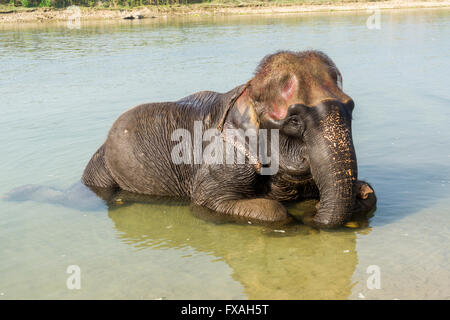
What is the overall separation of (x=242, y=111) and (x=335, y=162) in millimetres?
1382

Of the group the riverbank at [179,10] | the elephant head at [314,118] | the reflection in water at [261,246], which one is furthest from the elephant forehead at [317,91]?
the riverbank at [179,10]

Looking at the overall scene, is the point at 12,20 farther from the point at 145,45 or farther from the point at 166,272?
the point at 166,272

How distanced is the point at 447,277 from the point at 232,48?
19.4 m

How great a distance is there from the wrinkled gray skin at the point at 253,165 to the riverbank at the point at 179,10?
45.9 m

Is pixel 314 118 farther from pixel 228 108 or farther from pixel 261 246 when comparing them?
pixel 261 246

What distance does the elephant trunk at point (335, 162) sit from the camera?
16.7 ft

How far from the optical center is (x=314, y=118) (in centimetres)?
Result: 522

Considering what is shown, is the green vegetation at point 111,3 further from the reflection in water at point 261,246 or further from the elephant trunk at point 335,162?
the elephant trunk at point 335,162

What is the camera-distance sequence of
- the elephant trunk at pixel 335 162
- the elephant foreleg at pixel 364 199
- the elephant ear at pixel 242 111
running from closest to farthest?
1. the elephant trunk at pixel 335 162
2. the elephant ear at pixel 242 111
3. the elephant foreleg at pixel 364 199

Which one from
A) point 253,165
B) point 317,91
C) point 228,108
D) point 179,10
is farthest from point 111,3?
point 317,91

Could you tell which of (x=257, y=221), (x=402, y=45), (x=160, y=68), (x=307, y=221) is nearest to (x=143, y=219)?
(x=257, y=221)

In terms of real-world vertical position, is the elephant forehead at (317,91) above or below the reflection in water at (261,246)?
above

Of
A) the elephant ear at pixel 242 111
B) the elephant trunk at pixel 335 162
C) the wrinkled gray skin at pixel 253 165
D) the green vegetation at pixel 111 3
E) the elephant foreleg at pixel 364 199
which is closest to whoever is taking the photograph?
the elephant trunk at pixel 335 162

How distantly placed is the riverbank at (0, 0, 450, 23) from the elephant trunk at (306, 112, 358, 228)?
154ft
